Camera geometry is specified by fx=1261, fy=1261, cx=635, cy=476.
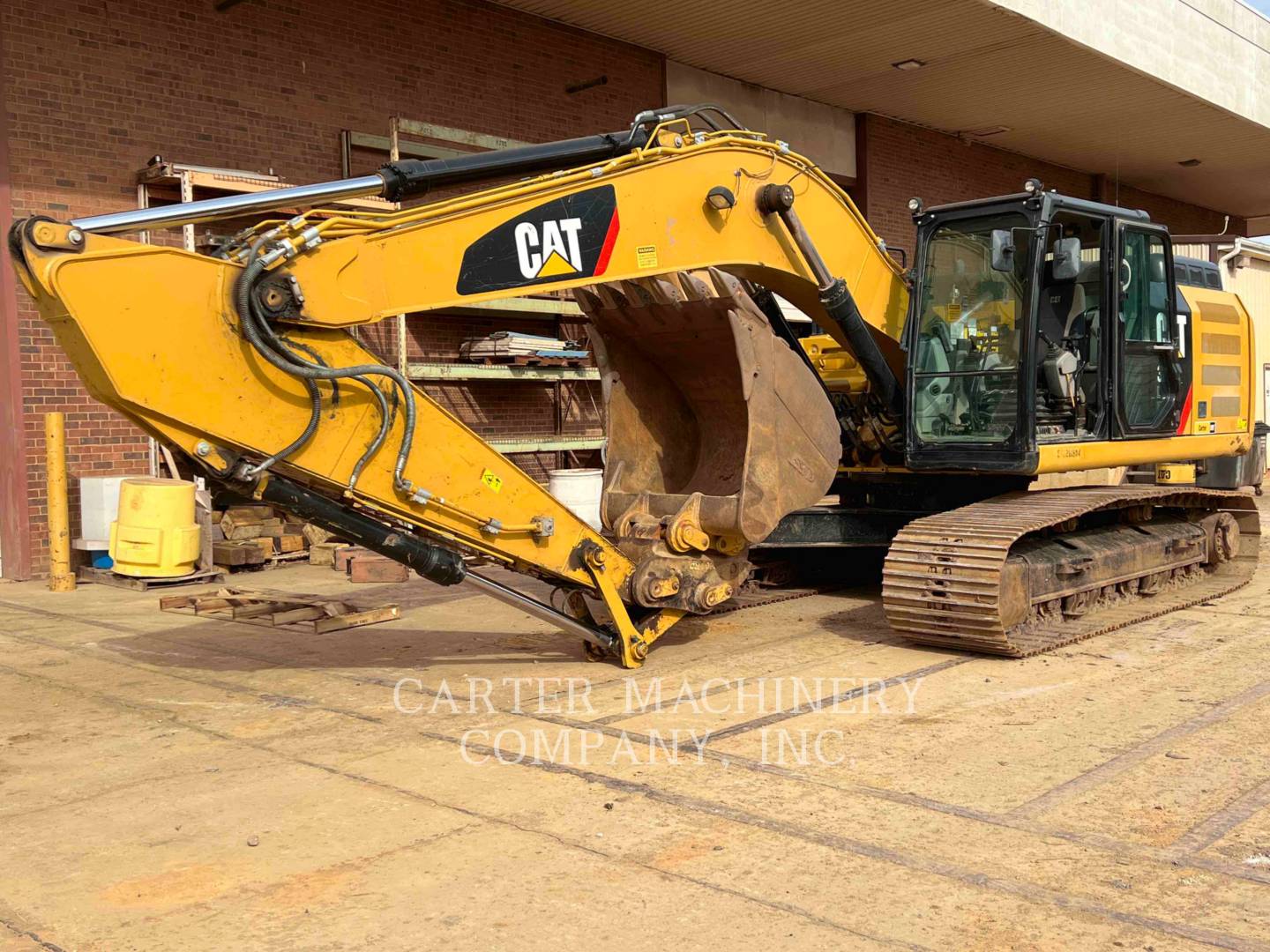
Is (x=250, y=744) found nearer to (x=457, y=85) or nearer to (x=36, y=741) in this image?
(x=36, y=741)

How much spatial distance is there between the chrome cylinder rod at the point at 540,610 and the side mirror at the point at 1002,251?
10.1 feet

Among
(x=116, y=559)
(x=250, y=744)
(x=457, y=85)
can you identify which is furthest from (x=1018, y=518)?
(x=457, y=85)

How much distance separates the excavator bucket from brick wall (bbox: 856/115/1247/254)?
1055 cm

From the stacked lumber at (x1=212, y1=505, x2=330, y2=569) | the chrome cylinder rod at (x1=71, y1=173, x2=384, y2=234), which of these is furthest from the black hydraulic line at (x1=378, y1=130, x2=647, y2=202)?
Answer: the stacked lumber at (x1=212, y1=505, x2=330, y2=569)

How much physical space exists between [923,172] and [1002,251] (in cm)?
1333

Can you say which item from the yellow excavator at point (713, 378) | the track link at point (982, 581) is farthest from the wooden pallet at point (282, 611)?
the track link at point (982, 581)

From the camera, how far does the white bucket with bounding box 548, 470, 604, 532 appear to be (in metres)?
12.2

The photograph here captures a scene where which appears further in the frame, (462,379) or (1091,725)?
(462,379)

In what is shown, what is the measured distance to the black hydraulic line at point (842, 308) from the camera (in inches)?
262

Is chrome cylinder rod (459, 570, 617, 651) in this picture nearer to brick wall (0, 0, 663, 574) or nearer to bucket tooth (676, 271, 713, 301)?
bucket tooth (676, 271, 713, 301)

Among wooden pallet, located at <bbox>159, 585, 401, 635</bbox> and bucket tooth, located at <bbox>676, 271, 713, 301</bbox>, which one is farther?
wooden pallet, located at <bbox>159, 585, 401, 635</bbox>

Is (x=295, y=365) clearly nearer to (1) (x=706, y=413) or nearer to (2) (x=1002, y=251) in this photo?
(1) (x=706, y=413)

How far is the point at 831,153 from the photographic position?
18.4 meters

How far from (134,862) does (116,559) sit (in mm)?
6792
